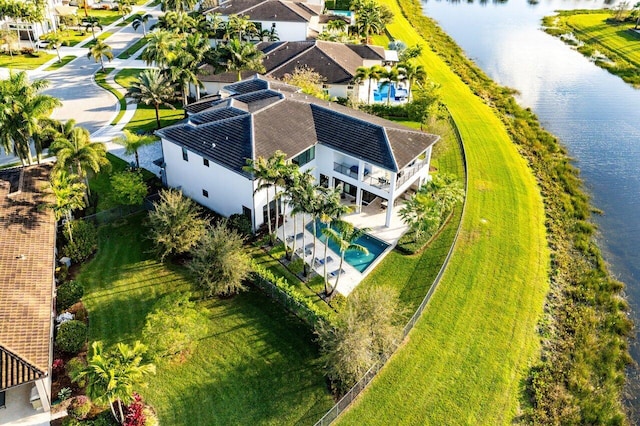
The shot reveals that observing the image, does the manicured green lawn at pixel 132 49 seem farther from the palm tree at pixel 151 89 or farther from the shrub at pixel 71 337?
the shrub at pixel 71 337

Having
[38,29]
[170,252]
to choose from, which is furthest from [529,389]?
[38,29]

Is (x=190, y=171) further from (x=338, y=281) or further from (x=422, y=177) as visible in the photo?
(x=422, y=177)

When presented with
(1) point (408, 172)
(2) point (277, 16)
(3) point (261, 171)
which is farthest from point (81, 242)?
(2) point (277, 16)

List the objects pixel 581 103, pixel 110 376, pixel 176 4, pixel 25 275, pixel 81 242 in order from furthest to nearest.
Result: pixel 176 4
pixel 581 103
pixel 81 242
pixel 25 275
pixel 110 376

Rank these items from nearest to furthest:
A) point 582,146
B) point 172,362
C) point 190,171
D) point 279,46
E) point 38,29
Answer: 1. point 172,362
2. point 190,171
3. point 582,146
4. point 279,46
5. point 38,29

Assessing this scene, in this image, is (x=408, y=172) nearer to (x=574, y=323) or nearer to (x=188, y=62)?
(x=574, y=323)

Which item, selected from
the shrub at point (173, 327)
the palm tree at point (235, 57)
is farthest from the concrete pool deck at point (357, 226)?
the palm tree at point (235, 57)

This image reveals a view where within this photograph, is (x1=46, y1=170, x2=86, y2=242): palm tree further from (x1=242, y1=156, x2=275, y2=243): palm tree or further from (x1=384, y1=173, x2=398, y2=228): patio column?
(x1=384, y1=173, x2=398, y2=228): patio column
